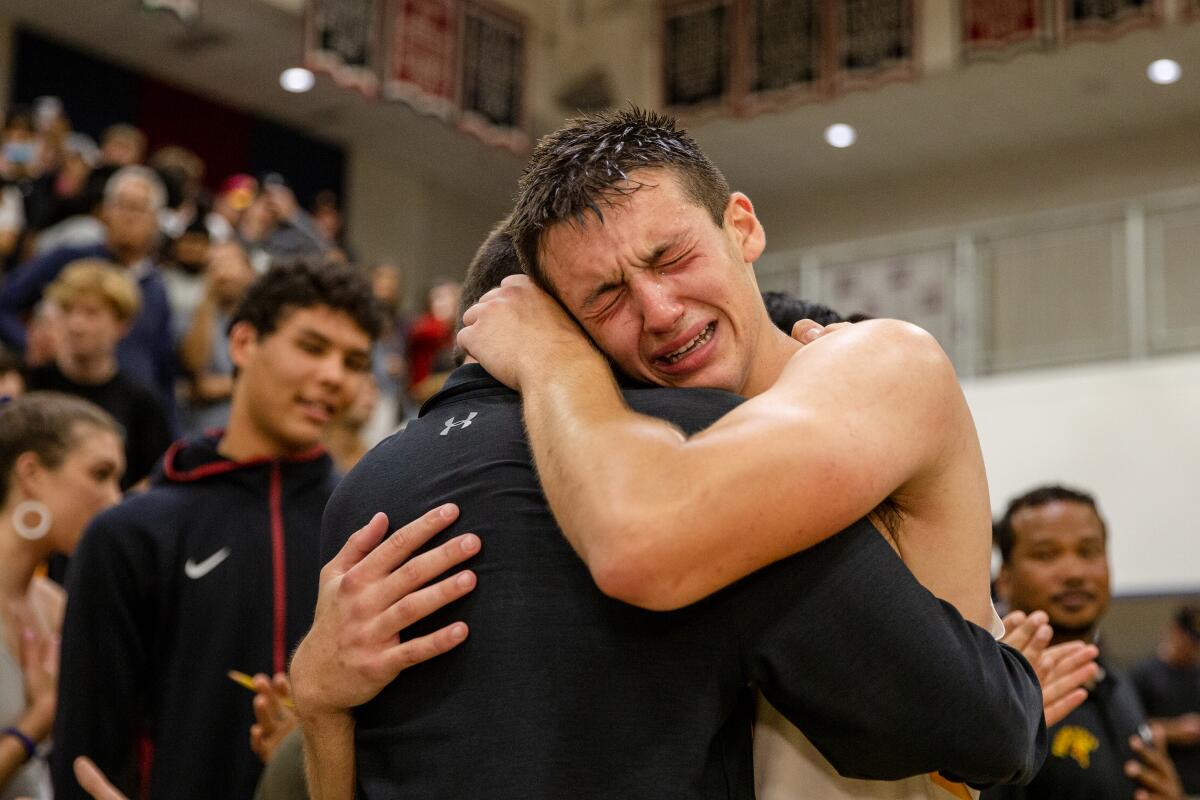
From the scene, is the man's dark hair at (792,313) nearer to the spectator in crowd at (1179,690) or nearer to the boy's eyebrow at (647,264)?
the boy's eyebrow at (647,264)

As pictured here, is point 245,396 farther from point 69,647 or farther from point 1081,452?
point 1081,452

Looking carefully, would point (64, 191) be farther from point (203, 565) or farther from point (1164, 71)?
point (1164, 71)

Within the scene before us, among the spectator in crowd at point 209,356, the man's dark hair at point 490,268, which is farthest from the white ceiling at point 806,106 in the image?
the man's dark hair at point 490,268

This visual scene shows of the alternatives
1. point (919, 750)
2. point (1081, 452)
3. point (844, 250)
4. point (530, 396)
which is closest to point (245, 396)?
point (530, 396)

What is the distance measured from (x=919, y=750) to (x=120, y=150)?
1048 cm

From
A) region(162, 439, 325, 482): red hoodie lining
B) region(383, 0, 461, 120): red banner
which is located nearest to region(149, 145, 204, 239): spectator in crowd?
region(383, 0, 461, 120): red banner

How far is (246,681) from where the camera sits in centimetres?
338

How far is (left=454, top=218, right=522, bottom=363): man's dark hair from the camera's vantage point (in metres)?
2.63

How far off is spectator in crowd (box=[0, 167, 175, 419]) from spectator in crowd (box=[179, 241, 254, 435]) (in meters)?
0.14

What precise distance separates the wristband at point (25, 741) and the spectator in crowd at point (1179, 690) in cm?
760

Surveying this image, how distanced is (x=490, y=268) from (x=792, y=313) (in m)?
0.82

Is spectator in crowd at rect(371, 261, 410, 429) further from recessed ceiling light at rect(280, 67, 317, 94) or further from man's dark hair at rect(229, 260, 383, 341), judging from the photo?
man's dark hair at rect(229, 260, 383, 341)

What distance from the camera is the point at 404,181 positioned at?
18.5 meters

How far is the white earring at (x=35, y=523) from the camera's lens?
15.0 ft
